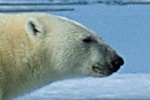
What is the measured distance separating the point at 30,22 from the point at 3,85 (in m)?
0.39

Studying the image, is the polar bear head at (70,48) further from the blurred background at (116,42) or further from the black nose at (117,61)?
the blurred background at (116,42)

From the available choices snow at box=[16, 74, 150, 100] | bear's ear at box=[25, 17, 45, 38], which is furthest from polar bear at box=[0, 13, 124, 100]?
snow at box=[16, 74, 150, 100]

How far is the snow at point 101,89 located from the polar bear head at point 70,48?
7.32 ft

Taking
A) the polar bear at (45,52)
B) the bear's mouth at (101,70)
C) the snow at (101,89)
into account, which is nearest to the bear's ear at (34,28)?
the polar bear at (45,52)

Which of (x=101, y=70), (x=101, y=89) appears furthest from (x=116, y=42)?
(x=101, y=70)

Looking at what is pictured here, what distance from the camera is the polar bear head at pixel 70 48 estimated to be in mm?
3662

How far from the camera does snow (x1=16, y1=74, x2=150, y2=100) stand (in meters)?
6.03

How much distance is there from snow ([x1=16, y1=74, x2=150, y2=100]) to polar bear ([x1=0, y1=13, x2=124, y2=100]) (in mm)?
2227

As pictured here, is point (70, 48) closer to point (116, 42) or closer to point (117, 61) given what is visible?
point (117, 61)

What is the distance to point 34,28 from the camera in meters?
3.68

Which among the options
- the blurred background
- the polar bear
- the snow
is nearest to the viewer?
the polar bear

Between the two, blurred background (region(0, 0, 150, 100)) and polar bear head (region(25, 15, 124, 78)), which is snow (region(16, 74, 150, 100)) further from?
polar bear head (region(25, 15, 124, 78))

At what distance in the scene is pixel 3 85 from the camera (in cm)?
357

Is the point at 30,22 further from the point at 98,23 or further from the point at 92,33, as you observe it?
the point at 98,23
